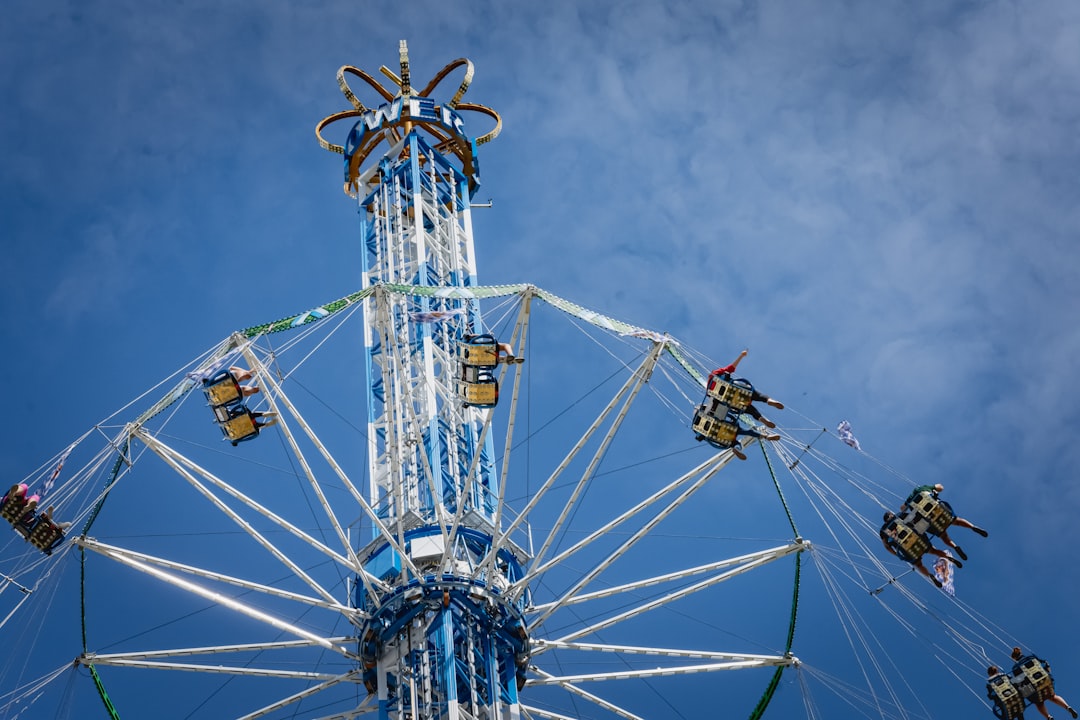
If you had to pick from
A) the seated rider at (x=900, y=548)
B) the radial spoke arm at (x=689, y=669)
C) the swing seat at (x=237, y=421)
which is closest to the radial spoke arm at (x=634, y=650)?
the radial spoke arm at (x=689, y=669)

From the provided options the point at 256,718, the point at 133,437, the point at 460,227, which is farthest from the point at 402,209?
the point at 256,718

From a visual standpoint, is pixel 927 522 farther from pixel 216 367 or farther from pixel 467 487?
pixel 216 367

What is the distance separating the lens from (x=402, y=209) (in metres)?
52.2

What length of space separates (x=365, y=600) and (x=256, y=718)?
4631 mm

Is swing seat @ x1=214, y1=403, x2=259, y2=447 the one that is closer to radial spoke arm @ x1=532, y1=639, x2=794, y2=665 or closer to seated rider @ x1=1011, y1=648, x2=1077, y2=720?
radial spoke arm @ x1=532, y1=639, x2=794, y2=665

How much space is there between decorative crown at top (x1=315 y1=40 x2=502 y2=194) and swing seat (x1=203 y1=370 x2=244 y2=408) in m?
19.2

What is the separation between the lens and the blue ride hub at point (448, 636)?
36.2 m

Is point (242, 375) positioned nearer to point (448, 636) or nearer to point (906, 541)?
point (448, 636)

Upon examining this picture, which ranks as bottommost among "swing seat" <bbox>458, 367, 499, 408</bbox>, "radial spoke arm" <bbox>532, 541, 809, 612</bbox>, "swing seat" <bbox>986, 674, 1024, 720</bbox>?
"swing seat" <bbox>986, 674, 1024, 720</bbox>

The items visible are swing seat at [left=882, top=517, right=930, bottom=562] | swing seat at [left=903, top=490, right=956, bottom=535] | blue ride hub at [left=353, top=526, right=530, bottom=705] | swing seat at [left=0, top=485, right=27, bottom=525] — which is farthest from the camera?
swing seat at [left=0, top=485, right=27, bottom=525]

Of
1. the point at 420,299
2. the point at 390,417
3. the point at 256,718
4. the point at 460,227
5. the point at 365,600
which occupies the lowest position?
the point at 256,718

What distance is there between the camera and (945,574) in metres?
35.6

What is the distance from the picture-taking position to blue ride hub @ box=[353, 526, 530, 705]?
3622 centimetres

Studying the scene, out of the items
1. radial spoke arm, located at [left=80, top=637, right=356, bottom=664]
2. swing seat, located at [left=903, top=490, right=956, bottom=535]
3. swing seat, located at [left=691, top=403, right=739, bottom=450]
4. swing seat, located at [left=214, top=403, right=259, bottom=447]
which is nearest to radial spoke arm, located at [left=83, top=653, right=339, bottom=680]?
radial spoke arm, located at [left=80, top=637, right=356, bottom=664]
